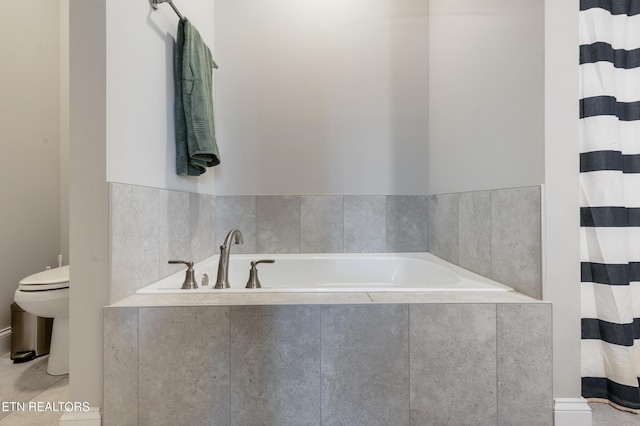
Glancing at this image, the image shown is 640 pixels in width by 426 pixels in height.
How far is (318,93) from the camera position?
88.2 inches

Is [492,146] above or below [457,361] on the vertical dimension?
above

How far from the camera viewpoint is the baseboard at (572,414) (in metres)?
1.12

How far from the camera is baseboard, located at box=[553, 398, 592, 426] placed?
44.1 inches

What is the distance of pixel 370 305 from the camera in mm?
1124

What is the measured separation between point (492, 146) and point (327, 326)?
1138mm

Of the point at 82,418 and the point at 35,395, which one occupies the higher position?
the point at 82,418

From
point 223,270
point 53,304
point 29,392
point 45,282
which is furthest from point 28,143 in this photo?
point 223,270

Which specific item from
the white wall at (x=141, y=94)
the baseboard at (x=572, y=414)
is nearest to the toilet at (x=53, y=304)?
the white wall at (x=141, y=94)

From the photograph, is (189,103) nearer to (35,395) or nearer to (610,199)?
(35,395)

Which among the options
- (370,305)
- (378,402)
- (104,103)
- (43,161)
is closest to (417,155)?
(370,305)

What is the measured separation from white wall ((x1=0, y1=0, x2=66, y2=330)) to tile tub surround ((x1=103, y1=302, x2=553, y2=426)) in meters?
1.72

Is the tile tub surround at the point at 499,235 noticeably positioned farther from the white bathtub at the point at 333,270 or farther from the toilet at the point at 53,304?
→ the toilet at the point at 53,304

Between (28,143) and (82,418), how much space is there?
2.13m

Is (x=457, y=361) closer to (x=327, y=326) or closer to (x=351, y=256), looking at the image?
(x=327, y=326)
